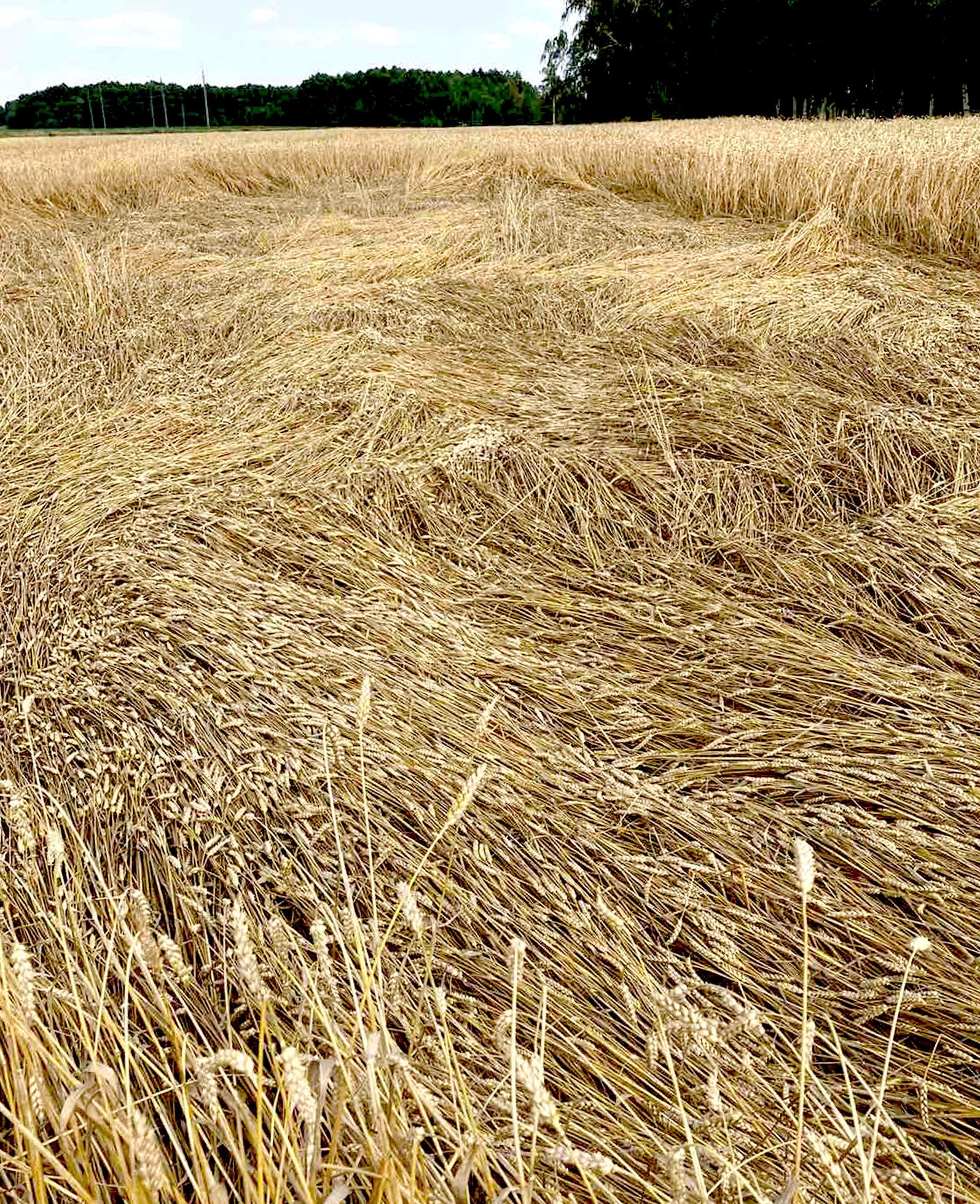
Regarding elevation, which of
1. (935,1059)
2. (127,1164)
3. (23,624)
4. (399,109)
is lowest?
(935,1059)

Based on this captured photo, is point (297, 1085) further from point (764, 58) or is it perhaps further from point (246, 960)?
point (764, 58)

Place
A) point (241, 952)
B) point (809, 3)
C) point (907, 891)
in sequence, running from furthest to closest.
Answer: point (809, 3)
point (907, 891)
point (241, 952)

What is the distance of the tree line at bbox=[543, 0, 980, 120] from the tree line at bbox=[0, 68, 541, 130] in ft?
94.0

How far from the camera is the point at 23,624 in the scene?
2002 mm

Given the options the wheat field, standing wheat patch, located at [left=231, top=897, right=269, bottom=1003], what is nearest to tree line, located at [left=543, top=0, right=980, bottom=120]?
the wheat field

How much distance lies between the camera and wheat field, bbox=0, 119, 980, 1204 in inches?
36.8

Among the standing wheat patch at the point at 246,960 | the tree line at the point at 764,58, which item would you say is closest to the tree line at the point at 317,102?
the tree line at the point at 764,58

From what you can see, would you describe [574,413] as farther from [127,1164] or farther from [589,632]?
[127,1164]

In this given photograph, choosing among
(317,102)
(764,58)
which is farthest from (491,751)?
(317,102)

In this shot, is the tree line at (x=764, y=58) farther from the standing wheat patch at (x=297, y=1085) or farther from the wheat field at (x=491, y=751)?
the standing wheat patch at (x=297, y=1085)

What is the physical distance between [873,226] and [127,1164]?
6089 mm

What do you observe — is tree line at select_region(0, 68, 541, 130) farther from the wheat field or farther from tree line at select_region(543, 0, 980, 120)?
the wheat field

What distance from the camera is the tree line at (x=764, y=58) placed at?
1941 centimetres

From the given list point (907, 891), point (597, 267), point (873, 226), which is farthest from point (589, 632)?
point (873, 226)
